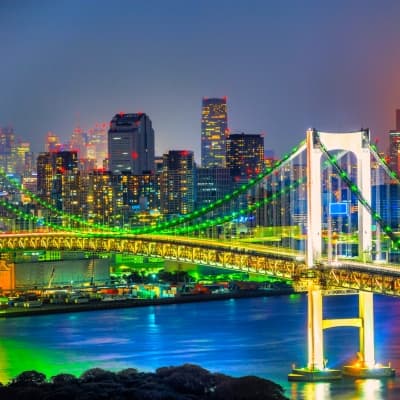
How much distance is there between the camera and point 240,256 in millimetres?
29391

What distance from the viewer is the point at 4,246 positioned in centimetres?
4094

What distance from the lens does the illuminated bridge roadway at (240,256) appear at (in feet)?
82.0

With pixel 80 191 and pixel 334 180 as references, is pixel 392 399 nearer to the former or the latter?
pixel 334 180

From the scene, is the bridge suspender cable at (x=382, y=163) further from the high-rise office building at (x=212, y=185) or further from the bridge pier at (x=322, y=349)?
the high-rise office building at (x=212, y=185)

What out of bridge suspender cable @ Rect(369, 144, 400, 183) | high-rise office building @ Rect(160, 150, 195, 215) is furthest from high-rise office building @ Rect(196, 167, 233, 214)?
bridge suspender cable @ Rect(369, 144, 400, 183)

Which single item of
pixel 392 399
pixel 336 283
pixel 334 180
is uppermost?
pixel 334 180

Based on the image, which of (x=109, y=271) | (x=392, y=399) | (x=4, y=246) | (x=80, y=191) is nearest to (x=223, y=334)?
(x=4, y=246)

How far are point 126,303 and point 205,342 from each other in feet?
45.5

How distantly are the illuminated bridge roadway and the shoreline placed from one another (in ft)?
11.5

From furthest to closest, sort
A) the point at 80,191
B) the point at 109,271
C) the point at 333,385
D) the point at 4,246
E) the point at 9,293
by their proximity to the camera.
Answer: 1. the point at 80,191
2. the point at 109,271
3. the point at 9,293
4. the point at 4,246
5. the point at 333,385

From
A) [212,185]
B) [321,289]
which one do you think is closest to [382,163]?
[321,289]

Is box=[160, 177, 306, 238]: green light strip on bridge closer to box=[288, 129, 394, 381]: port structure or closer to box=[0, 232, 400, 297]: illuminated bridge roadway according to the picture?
box=[0, 232, 400, 297]: illuminated bridge roadway

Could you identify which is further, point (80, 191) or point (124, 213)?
point (80, 191)

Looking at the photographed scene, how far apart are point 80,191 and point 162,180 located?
12.7 ft
